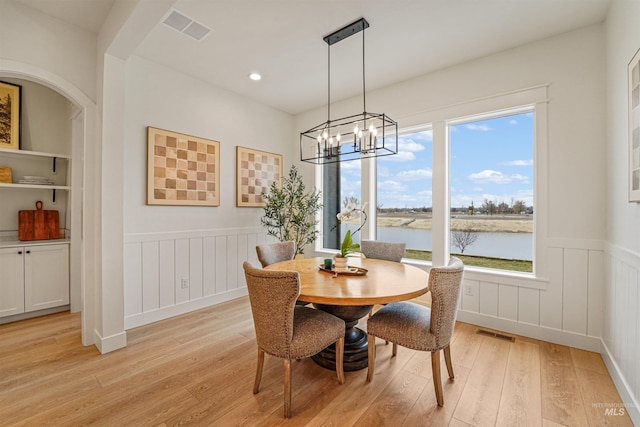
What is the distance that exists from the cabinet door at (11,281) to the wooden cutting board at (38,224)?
330 mm

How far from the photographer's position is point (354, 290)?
183 centimetres

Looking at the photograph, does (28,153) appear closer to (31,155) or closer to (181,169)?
(31,155)

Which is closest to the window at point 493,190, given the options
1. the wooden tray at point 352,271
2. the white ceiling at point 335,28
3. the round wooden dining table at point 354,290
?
the white ceiling at point 335,28

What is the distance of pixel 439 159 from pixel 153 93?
3396mm

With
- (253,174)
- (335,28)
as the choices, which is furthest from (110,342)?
(335,28)

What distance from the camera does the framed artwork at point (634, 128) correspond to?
1677 mm

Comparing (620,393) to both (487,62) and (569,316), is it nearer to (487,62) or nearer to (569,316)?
(569,316)

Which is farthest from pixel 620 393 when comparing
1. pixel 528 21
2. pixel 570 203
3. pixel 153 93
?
pixel 153 93

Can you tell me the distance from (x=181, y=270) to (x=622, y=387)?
13.2ft

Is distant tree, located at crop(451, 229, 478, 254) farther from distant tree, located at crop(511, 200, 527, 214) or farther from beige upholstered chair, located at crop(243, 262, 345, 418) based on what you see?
beige upholstered chair, located at crop(243, 262, 345, 418)

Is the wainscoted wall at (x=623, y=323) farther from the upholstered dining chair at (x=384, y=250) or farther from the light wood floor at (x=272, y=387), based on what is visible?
the upholstered dining chair at (x=384, y=250)

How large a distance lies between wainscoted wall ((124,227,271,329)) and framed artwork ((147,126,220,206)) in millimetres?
427

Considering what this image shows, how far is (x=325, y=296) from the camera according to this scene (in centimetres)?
172

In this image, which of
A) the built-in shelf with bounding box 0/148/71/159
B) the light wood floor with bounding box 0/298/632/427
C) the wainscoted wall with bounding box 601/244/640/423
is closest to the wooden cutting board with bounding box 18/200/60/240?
the built-in shelf with bounding box 0/148/71/159
